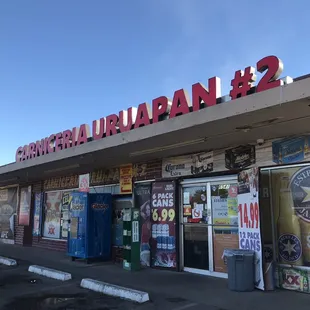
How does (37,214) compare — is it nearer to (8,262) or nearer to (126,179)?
(8,262)

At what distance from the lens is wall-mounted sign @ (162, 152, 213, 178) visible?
9302 mm

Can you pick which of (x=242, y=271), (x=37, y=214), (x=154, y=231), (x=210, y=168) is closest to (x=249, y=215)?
(x=242, y=271)

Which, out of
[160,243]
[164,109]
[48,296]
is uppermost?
[164,109]

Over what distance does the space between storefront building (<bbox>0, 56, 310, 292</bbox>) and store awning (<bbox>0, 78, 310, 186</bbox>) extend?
0.07 ft

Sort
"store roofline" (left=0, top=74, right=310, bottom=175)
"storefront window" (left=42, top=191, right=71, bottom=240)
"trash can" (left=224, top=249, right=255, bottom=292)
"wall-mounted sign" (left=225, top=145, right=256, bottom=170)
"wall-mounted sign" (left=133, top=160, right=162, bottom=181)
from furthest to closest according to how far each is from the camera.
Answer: "storefront window" (left=42, top=191, right=71, bottom=240), "wall-mounted sign" (left=133, top=160, right=162, bottom=181), "wall-mounted sign" (left=225, top=145, right=256, bottom=170), "trash can" (left=224, top=249, right=255, bottom=292), "store roofline" (left=0, top=74, right=310, bottom=175)

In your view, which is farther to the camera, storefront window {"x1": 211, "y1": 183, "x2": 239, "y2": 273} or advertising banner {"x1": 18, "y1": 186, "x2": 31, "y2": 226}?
advertising banner {"x1": 18, "y1": 186, "x2": 31, "y2": 226}

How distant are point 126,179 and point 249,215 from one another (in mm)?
5084

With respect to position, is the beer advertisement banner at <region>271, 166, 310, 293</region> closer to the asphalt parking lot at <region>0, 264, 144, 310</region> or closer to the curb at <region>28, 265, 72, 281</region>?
the asphalt parking lot at <region>0, 264, 144, 310</region>

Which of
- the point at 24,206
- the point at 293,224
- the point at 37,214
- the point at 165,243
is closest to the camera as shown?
the point at 293,224

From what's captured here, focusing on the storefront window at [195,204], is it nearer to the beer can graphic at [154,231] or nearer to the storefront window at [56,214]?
the beer can graphic at [154,231]

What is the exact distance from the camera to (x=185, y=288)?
764 cm

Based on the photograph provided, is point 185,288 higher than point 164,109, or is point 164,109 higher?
point 164,109

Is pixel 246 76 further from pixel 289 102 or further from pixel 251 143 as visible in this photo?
pixel 251 143

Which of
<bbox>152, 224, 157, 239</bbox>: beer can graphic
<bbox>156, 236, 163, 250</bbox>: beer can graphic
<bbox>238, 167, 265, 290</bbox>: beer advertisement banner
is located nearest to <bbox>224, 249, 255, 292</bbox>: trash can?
<bbox>238, 167, 265, 290</bbox>: beer advertisement banner
